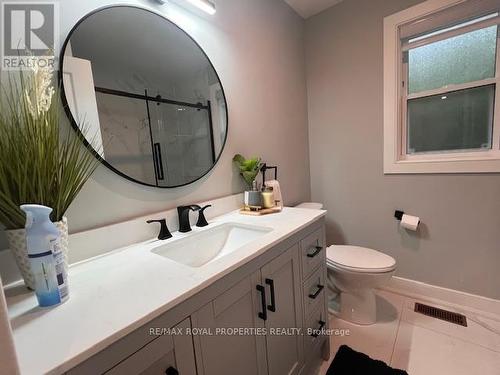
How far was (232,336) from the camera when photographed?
0.73m

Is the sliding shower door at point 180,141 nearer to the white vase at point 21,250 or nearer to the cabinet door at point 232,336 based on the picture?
the white vase at point 21,250

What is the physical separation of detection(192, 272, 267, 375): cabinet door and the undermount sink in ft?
0.73

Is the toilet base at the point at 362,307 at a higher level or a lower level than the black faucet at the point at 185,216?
lower

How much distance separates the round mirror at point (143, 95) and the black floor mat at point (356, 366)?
4.22 ft

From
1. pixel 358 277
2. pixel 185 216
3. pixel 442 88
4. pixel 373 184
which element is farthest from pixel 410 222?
pixel 185 216

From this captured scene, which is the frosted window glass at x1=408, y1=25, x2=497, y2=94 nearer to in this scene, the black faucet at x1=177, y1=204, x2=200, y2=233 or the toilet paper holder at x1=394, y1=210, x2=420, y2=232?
the toilet paper holder at x1=394, y1=210, x2=420, y2=232

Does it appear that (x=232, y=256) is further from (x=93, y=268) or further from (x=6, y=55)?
(x=6, y=55)

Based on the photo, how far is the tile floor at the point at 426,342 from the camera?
122 centimetres

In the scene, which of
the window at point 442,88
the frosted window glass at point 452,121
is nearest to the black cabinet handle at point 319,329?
the window at point 442,88

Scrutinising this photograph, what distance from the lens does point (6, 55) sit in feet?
2.29

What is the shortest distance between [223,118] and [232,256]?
0.90m

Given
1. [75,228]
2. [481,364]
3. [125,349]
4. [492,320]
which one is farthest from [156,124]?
[492,320]

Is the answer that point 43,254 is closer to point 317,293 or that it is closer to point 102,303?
point 102,303

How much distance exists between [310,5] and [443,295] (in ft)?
8.24
